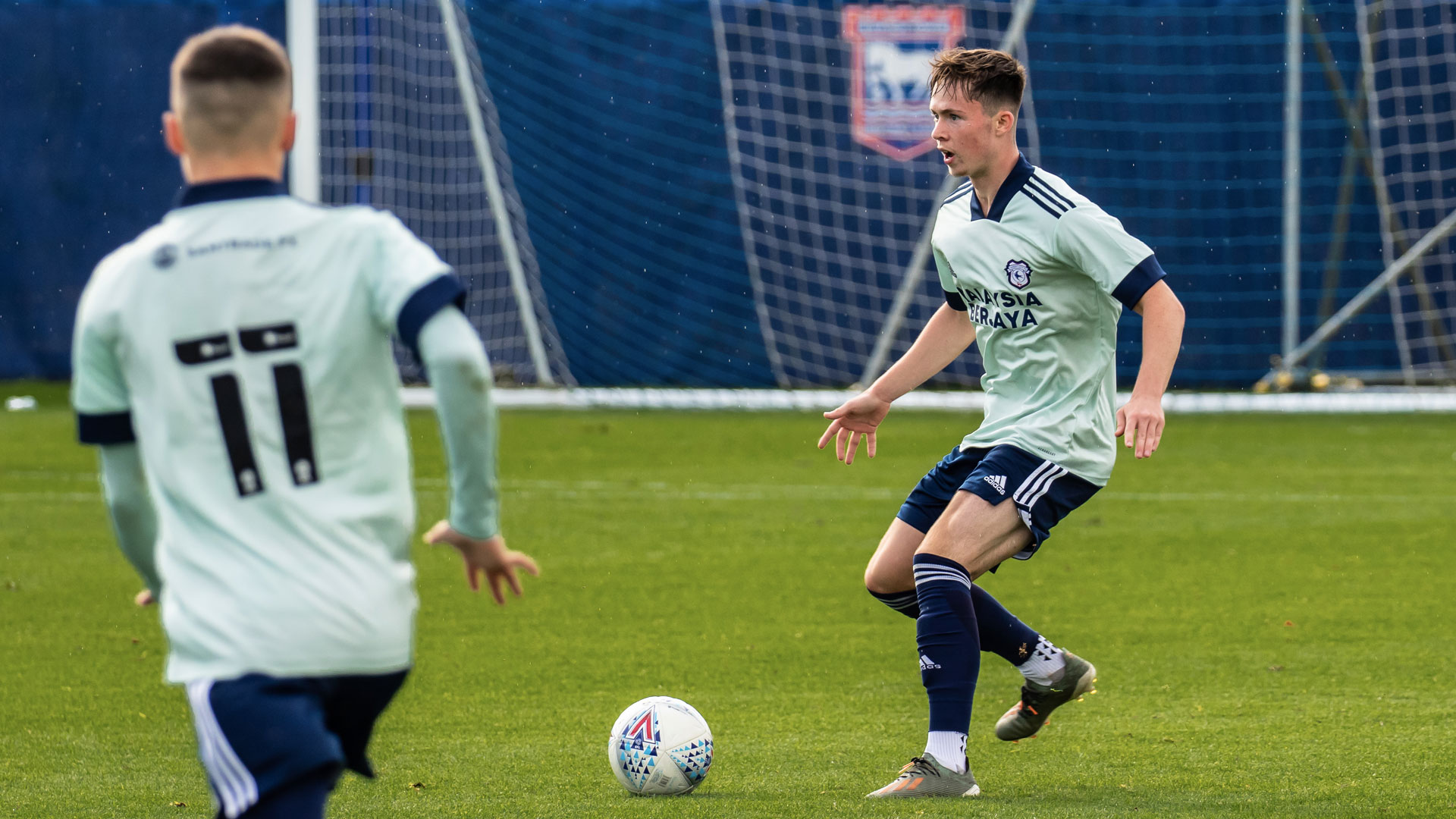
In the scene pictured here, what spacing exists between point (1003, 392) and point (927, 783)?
980 millimetres

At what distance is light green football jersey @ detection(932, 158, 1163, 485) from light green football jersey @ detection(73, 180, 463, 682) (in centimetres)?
210

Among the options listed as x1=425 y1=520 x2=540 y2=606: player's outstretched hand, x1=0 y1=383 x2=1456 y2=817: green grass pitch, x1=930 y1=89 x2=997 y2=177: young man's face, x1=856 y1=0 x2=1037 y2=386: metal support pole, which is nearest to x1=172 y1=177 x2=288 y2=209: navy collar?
x1=425 y1=520 x2=540 y2=606: player's outstretched hand

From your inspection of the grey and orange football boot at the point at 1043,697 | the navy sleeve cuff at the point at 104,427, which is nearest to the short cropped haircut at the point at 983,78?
the grey and orange football boot at the point at 1043,697

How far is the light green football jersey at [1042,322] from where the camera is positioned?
14.0 ft

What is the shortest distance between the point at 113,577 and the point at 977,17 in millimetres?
9818

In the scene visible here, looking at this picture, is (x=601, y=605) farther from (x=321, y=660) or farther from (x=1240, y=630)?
(x=321, y=660)

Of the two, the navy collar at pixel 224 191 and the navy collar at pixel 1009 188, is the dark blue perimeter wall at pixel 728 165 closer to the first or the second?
the navy collar at pixel 1009 188

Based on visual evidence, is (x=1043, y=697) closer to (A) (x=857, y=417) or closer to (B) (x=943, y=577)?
(B) (x=943, y=577)

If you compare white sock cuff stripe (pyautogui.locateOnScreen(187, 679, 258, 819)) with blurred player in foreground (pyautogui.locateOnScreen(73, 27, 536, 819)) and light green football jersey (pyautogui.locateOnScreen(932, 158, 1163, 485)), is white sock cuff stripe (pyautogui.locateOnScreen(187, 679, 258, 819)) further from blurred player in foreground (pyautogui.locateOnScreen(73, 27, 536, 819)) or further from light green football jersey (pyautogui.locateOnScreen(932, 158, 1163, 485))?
light green football jersey (pyautogui.locateOnScreen(932, 158, 1163, 485))

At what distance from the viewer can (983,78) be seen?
14.0ft

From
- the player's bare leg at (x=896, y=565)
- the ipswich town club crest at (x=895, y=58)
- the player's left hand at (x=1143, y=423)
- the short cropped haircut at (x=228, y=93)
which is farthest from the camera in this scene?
the ipswich town club crest at (x=895, y=58)

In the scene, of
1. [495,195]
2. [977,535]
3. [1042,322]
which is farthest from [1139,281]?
[495,195]

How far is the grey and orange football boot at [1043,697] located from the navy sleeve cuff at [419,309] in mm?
2503

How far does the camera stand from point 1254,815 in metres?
3.90
